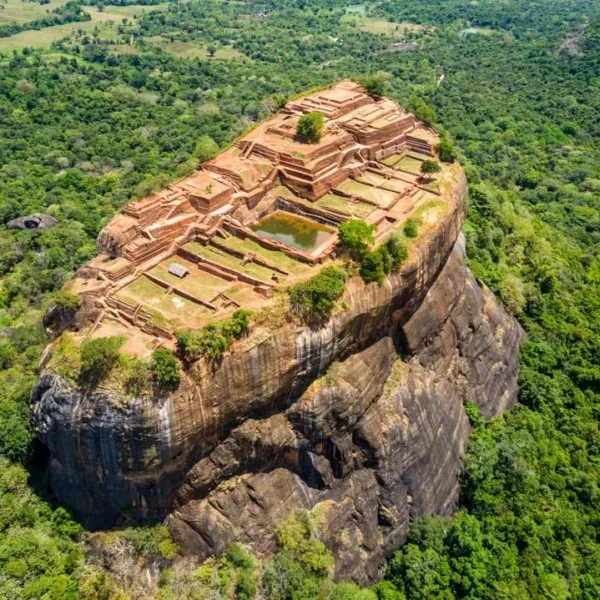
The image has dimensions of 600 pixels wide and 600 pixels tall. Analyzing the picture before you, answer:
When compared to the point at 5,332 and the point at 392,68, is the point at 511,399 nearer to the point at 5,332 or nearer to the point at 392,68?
the point at 5,332

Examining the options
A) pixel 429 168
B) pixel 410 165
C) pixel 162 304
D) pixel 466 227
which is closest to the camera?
pixel 162 304

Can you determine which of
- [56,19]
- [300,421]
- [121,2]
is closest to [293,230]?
[300,421]

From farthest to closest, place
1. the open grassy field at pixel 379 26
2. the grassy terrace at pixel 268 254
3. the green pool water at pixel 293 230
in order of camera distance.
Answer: the open grassy field at pixel 379 26, the green pool water at pixel 293 230, the grassy terrace at pixel 268 254

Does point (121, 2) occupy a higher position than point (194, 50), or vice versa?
point (121, 2)

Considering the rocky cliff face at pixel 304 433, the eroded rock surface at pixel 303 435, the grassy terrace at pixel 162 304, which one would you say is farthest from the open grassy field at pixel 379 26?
the grassy terrace at pixel 162 304

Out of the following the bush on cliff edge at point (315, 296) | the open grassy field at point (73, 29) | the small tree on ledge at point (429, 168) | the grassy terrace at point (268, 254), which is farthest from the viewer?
the open grassy field at point (73, 29)

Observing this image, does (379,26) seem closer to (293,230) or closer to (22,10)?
(22,10)

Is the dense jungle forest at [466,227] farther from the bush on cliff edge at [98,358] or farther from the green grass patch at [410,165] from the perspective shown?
the bush on cliff edge at [98,358]
